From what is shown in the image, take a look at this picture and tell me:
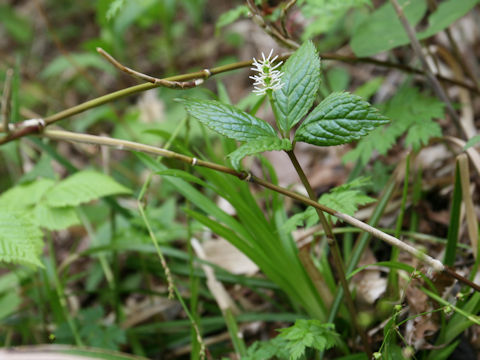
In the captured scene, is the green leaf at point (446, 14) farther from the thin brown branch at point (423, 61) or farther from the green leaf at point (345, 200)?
the green leaf at point (345, 200)

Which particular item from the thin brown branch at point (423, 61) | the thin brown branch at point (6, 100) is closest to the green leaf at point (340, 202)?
the thin brown branch at point (423, 61)

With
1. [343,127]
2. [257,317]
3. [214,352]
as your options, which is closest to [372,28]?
[343,127]

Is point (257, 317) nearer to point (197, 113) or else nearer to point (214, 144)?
point (197, 113)

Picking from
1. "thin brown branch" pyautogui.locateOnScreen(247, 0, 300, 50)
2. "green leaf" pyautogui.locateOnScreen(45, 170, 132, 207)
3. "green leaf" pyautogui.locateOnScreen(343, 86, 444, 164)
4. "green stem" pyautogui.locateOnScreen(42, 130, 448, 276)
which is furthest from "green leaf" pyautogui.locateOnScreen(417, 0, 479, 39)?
"green leaf" pyautogui.locateOnScreen(45, 170, 132, 207)

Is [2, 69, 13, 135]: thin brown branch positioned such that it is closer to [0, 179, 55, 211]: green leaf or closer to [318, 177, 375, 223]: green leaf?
[0, 179, 55, 211]: green leaf

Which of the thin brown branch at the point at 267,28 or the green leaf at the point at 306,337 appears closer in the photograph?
the green leaf at the point at 306,337
